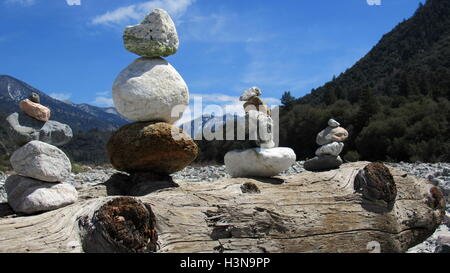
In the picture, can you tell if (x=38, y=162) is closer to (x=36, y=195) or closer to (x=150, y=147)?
(x=36, y=195)

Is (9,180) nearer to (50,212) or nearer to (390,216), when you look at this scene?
(50,212)

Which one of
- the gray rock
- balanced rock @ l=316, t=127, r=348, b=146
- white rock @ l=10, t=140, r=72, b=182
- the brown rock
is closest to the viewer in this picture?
white rock @ l=10, t=140, r=72, b=182

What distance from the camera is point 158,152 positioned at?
20.6ft

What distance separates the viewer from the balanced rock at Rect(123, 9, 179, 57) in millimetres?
6555

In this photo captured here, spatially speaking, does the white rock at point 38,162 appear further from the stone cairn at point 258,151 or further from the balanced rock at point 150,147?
the stone cairn at point 258,151

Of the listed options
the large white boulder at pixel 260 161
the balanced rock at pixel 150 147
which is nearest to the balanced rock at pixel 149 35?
the balanced rock at pixel 150 147

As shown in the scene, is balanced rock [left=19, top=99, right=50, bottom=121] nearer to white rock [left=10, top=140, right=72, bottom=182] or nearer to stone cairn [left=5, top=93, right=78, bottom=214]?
stone cairn [left=5, top=93, right=78, bottom=214]

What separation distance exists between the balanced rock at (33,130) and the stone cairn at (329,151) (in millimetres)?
4515

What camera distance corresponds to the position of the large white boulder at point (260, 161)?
6766mm

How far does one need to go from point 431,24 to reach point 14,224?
189ft

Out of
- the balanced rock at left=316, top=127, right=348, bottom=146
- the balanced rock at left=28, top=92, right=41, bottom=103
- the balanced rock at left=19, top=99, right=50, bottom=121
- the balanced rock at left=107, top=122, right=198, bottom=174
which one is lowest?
the balanced rock at left=107, top=122, right=198, bottom=174

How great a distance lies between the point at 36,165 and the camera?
5457 millimetres

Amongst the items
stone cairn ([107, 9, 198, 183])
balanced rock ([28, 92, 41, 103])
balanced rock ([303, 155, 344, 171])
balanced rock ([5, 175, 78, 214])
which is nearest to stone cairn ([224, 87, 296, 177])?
stone cairn ([107, 9, 198, 183])
